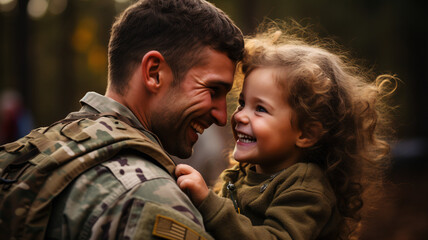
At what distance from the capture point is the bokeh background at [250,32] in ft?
36.5

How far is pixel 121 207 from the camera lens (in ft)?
5.49

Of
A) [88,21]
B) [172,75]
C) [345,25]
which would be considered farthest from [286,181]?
[88,21]

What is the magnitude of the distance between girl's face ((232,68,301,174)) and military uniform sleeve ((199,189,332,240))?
0.37m

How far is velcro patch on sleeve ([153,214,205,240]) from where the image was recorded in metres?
1.67

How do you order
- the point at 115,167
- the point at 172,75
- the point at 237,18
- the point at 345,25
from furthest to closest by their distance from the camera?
1. the point at 345,25
2. the point at 237,18
3. the point at 172,75
4. the point at 115,167

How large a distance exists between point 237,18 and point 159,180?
1242 centimetres

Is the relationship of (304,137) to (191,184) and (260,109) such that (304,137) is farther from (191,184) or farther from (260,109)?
(191,184)

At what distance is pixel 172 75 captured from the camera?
258 cm

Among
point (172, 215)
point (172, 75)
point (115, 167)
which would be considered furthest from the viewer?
point (172, 75)

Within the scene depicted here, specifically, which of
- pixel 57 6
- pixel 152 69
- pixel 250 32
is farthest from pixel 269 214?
pixel 57 6

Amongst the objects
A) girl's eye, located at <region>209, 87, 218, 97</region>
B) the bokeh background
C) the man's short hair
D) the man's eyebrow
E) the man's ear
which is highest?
the man's short hair

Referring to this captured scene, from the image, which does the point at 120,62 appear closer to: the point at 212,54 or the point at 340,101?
the point at 212,54

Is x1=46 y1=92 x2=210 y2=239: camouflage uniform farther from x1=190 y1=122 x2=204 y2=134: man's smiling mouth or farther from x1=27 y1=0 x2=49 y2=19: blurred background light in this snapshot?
x1=27 y1=0 x2=49 y2=19: blurred background light

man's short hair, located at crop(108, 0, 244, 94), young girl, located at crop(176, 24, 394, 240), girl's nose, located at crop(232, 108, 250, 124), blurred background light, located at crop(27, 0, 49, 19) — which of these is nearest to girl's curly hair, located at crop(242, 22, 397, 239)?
young girl, located at crop(176, 24, 394, 240)
